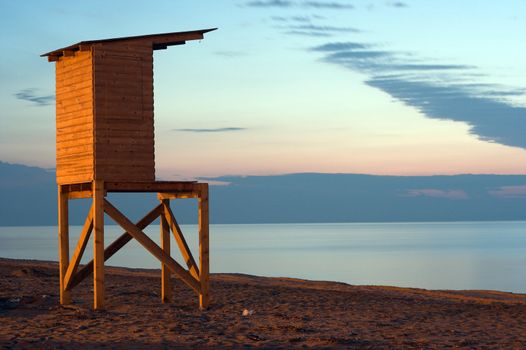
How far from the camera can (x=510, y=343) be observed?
14.9 meters

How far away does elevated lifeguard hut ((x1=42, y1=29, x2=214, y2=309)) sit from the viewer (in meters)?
18.2

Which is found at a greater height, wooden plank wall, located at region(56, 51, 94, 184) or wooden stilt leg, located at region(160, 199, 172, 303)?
wooden plank wall, located at region(56, 51, 94, 184)

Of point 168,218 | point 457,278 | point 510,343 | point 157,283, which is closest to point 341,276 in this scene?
point 457,278

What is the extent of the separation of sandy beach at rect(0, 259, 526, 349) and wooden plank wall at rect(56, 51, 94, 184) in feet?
10.7

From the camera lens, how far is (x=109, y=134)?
18250mm

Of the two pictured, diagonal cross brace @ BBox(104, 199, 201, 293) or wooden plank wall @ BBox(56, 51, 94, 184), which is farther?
diagonal cross brace @ BBox(104, 199, 201, 293)

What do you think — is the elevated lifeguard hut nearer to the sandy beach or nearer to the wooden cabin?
the wooden cabin

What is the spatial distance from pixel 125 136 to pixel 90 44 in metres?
2.22

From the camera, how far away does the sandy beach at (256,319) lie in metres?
14.4

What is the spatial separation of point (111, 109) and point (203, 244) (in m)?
3.85

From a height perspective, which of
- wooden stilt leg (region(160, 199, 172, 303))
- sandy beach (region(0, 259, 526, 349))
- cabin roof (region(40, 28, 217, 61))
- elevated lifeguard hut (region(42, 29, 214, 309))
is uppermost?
cabin roof (region(40, 28, 217, 61))

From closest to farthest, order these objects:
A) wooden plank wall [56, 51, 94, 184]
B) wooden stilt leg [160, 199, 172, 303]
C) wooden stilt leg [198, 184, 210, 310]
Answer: wooden plank wall [56, 51, 94, 184] < wooden stilt leg [198, 184, 210, 310] < wooden stilt leg [160, 199, 172, 303]

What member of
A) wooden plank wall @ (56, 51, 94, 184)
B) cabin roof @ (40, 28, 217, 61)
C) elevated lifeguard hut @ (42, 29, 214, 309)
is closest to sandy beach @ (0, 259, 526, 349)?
elevated lifeguard hut @ (42, 29, 214, 309)

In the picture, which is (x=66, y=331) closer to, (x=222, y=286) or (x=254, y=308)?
(x=254, y=308)
